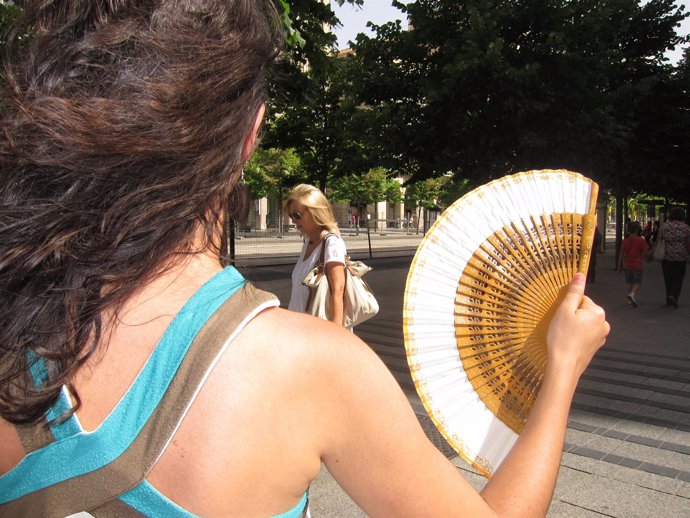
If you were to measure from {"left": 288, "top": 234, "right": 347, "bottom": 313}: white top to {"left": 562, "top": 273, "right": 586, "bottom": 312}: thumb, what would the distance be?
3119 millimetres

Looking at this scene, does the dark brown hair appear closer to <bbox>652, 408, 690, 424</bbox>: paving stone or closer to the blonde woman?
the blonde woman

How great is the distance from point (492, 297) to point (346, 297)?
3.13 metres

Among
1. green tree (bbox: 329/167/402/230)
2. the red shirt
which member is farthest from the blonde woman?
green tree (bbox: 329/167/402/230)

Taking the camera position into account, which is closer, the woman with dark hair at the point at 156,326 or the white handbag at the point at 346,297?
the woman with dark hair at the point at 156,326

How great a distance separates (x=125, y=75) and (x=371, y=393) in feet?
1.76

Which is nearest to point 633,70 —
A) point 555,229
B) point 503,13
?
point 503,13

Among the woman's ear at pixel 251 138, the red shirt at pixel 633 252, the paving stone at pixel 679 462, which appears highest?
the woman's ear at pixel 251 138

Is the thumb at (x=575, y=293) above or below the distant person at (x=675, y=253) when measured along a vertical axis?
above

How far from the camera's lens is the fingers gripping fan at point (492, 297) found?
126 centimetres

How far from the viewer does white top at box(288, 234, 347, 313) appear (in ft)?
14.3

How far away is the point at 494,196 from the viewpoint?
4.29 ft

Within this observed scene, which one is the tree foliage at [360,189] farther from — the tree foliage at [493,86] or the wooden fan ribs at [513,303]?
the wooden fan ribs at [513,303]

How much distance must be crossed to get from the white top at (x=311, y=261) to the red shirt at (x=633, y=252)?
8.46 m

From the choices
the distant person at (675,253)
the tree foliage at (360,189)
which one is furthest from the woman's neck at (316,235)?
the tree foliage at (360,189)
